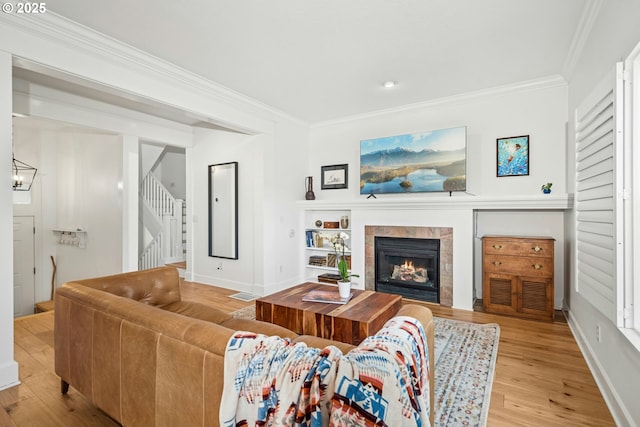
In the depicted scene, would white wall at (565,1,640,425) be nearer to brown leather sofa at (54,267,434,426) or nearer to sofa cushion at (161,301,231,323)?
brown leather sofa at (54,267,434,426)

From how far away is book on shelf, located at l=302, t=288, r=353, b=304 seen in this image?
2.59 m

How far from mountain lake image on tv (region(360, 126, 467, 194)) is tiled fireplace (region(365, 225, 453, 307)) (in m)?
0.56

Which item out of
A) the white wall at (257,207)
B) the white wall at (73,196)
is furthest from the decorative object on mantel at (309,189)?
the white wall at (73,196)

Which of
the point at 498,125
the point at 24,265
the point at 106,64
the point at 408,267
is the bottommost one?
the point at 24,265

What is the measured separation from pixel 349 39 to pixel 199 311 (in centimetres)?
255

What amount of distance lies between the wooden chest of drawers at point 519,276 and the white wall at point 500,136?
238mm

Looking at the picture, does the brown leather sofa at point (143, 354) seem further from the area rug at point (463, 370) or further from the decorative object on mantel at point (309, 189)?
the decorative object on mantel at point (309, 189)

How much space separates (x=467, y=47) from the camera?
288 centimetres

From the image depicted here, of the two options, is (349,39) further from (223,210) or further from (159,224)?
(159,224)

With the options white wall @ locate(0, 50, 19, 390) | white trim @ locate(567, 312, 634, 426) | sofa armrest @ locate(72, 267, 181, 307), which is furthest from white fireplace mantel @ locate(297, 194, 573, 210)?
white wall @ locate(0, 50, 19, 390)

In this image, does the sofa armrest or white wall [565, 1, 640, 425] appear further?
the sofa armrest

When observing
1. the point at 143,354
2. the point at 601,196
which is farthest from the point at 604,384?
the point at 143,354

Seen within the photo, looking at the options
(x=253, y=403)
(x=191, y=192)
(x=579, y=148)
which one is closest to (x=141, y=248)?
(x=191, y=192)

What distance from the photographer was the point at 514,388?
2.17 m
